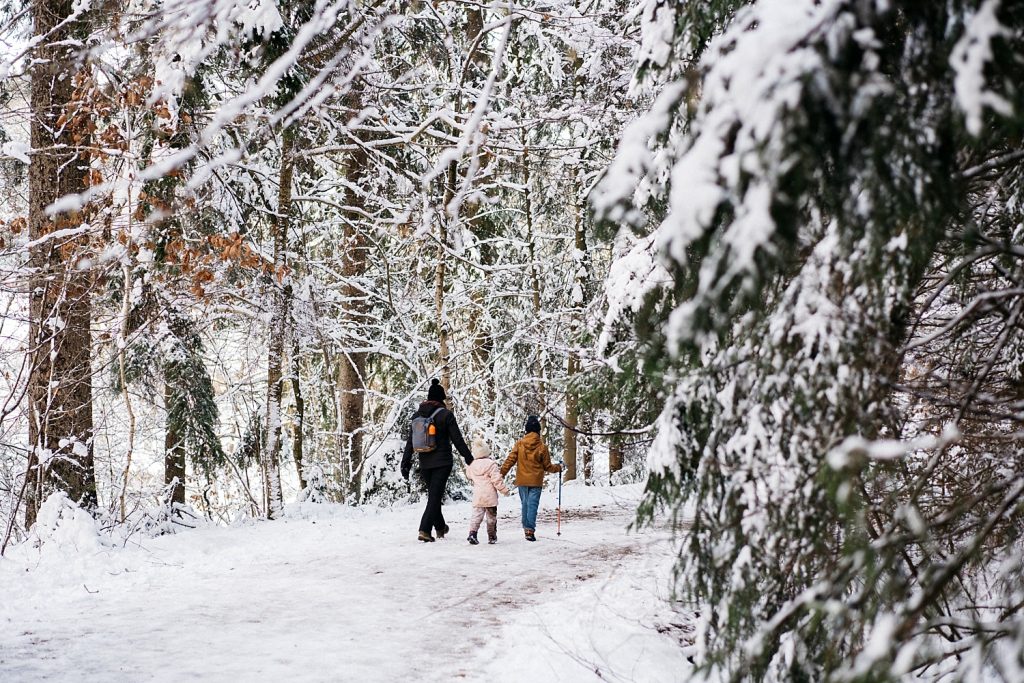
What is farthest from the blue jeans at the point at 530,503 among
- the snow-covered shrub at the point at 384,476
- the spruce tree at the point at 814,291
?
the spruce tree at the point at 814,291

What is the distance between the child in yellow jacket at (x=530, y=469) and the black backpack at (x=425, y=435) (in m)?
1.07

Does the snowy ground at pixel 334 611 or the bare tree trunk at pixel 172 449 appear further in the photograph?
the bare tree trunk at pixel 172 449

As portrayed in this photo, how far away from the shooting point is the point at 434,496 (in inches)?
401

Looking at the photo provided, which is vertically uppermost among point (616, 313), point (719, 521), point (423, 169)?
point (423, 169)

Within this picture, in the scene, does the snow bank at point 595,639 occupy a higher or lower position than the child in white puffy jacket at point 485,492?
lower

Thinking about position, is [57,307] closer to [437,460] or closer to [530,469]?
[437,460]

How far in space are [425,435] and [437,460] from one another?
14.1 inches

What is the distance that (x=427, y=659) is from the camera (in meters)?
5.83

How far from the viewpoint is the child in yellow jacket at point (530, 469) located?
10.9 meters

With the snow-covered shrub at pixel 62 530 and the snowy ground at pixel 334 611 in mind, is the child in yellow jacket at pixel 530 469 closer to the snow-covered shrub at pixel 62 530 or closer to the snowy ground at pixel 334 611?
the snowy ground at pixel 334 611

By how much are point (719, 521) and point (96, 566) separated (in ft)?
22.3

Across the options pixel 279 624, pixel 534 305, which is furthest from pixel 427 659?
pixel 534 305

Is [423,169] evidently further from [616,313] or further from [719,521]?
[719,521]

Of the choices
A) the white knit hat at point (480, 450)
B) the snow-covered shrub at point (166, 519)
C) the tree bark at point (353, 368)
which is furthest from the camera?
the tree bark at point (353, 368)
